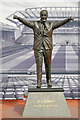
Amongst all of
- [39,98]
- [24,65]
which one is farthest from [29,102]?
[24,65]

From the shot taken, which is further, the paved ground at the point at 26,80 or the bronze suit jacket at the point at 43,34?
the paved ground at the point at 26,80

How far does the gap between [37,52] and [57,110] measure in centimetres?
108

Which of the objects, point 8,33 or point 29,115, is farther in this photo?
point 8,33

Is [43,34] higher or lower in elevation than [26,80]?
higher

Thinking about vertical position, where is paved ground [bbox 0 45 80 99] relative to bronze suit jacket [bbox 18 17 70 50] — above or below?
below

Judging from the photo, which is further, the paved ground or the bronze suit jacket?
the paved ground

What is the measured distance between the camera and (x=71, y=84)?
593cm

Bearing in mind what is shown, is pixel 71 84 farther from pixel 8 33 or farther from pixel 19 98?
pixel 8 33

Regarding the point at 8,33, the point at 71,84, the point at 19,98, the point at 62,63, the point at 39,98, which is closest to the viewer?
the point at 39,98

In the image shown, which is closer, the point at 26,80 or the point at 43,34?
the point at 43,34

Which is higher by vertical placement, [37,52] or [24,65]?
[37,52]

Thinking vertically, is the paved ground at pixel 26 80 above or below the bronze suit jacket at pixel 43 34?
below

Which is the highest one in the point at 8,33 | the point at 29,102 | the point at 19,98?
the point at 8,33

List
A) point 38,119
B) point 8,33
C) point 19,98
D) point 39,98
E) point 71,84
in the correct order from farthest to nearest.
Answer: point 8,33, point 71,84, point 19,98, point 39,98, point 38,119
